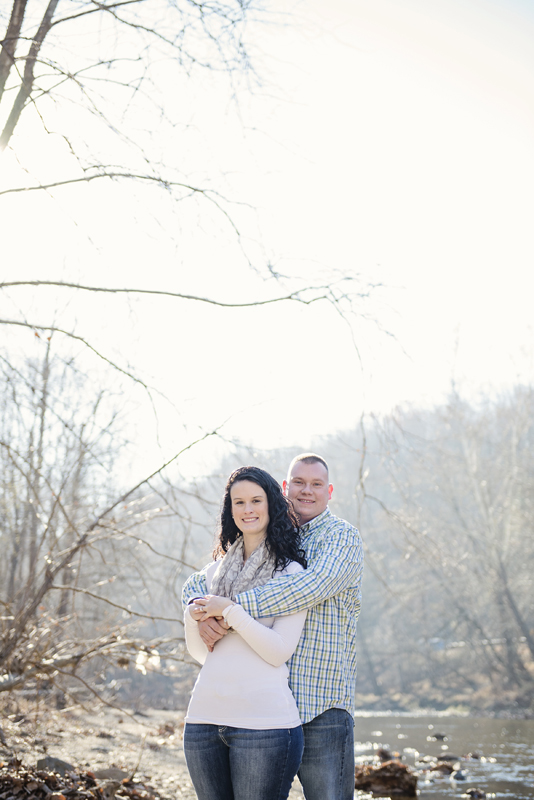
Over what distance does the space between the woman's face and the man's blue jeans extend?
71 cm

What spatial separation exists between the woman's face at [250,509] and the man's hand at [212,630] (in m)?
0.34

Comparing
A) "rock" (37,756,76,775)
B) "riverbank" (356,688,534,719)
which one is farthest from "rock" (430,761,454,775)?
"riverbank" (356,688,534,719)

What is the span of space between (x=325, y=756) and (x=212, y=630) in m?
0.66

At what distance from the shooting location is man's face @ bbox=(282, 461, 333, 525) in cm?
289

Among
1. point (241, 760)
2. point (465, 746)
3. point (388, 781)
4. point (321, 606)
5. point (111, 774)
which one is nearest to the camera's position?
point (241, 760)

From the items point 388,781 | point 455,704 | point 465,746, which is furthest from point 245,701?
point 455,704

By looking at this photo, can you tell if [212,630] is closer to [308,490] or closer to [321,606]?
[321,606]

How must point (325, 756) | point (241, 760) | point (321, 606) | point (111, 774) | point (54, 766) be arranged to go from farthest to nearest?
1. point (111, 774)
2. point (54, 766)
3. point (321, 606)
4. point (325, 756)
5. point (241, 760)

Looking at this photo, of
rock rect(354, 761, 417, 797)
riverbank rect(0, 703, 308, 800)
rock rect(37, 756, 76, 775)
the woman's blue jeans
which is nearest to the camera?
the woman's blue jeans

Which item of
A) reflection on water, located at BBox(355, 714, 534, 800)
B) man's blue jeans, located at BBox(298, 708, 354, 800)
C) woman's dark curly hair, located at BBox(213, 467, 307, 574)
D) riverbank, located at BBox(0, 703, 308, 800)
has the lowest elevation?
reflection on water, located at BBox(355, 714, 534, 800)

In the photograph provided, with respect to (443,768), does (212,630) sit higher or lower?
higher

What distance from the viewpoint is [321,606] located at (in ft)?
8.57

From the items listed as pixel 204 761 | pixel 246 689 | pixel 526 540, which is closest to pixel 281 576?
pixel 246 689

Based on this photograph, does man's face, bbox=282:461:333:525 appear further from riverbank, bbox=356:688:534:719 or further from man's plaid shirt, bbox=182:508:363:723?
riverbank, bbox=356:688:534:719
